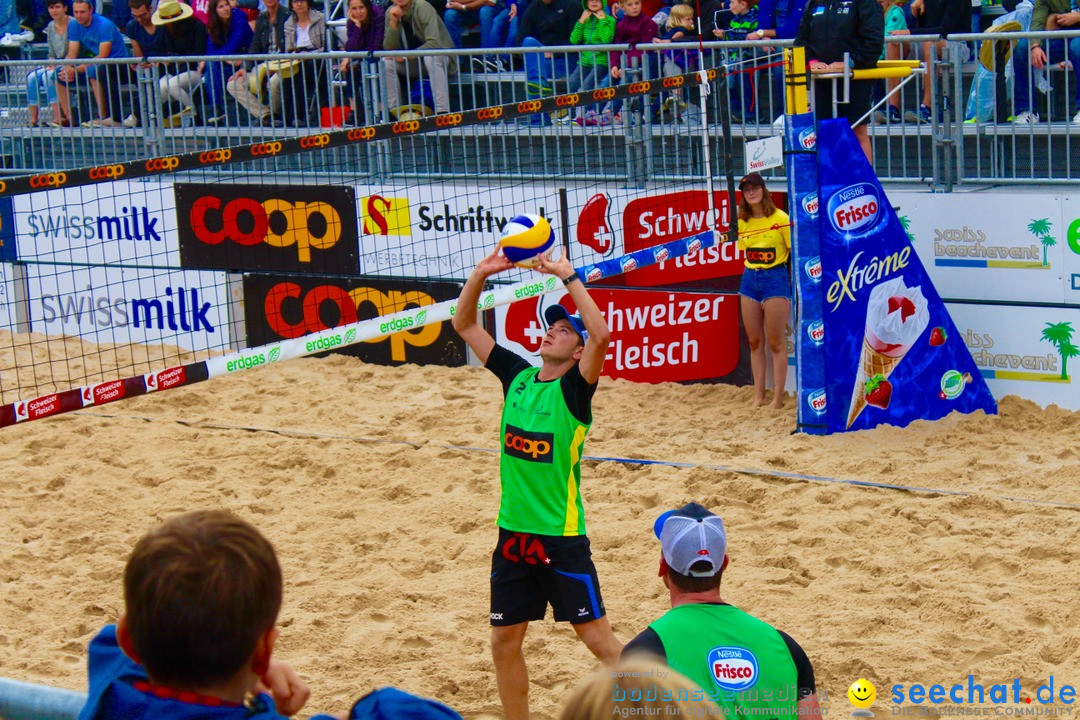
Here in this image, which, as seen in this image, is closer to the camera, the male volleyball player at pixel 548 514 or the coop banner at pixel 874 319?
the male volleyball player at pixel 548 514

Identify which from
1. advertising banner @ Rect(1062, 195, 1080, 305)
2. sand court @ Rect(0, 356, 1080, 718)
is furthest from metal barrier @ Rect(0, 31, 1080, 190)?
sand court @ Rect(0, 356, 1080, 718)

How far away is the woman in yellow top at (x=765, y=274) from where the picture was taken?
28.6 feet

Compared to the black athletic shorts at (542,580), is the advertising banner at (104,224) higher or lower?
higher

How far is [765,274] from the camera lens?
28.8 feet

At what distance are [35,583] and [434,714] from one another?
5107 mm

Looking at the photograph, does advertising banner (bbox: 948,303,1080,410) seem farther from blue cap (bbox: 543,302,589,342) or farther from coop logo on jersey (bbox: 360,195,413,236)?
blue cap (bbox: 543,302,589,342)

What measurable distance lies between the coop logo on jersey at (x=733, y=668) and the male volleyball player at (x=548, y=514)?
5.14 ft

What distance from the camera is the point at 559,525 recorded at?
455 centimetres

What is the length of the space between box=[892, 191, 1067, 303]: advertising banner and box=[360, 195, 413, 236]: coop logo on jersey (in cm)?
400

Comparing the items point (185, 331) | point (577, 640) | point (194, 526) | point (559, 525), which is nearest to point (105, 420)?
point (185, 331)

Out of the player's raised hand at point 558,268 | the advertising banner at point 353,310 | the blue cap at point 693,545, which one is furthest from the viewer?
the advertising banner at point 353,310

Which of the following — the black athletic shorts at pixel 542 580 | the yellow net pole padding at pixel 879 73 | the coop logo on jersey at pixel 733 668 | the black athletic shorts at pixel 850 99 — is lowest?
the black athletic shorts at pixel 542 580

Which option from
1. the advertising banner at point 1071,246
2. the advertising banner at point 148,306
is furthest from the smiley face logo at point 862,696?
the advertising banner at point 148,306

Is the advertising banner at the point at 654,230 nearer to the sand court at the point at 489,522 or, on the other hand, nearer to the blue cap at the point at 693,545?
the sand court at the point at 489,522
